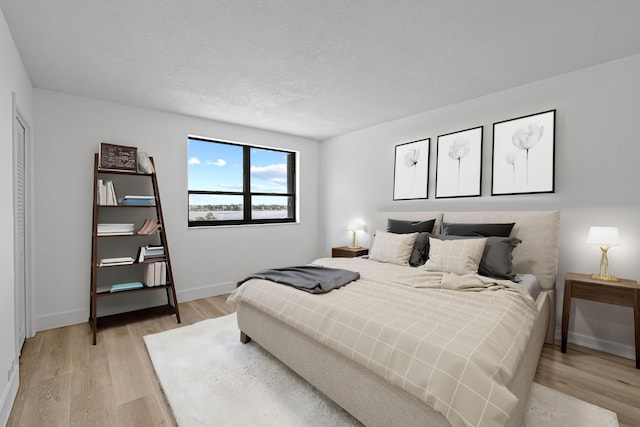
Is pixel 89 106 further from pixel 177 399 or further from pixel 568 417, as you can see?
pixel 568 417

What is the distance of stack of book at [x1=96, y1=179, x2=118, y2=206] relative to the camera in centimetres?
308

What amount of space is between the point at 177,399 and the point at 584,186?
3.64 meters

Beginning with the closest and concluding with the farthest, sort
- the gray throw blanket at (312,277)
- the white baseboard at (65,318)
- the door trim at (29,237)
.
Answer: the gray throw blanket at (312,277) → the door trim at (29,237) → the white baseboard at (65,318)

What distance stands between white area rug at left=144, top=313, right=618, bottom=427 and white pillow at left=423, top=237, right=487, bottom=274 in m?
0.93

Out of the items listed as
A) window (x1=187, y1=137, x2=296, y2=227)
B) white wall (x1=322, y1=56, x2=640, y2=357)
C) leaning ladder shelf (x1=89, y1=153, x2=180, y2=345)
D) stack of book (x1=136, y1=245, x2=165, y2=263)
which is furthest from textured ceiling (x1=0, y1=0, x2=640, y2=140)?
stack of book (x1=136, y1=245, x2=165, y2=263)

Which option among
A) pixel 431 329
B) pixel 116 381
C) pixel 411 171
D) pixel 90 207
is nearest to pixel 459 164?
pixel 411 171

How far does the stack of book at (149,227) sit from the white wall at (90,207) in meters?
0.41

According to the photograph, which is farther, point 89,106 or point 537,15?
point 89,106

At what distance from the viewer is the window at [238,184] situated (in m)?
4.19

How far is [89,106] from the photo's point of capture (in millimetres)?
3246

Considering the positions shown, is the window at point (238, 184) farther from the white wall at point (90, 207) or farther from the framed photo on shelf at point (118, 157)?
the framed photo on shelf at point (118, 157)

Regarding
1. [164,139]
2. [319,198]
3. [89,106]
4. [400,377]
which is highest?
[89,106]

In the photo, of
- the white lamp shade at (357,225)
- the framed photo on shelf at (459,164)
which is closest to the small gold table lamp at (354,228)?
the white lamp shade at (357,225)

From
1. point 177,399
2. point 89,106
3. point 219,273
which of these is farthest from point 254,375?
point 89,106
